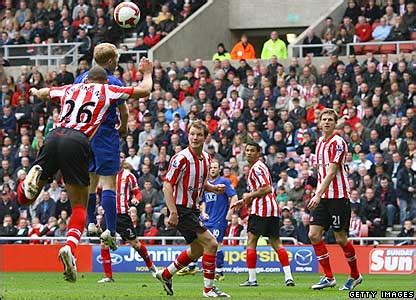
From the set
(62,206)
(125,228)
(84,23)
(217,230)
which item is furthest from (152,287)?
(84,23)

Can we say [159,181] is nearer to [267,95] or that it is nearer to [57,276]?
[267,95]

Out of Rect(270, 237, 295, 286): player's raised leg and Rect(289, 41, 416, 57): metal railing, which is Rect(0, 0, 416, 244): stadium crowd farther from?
Rect(270, 237, 295, 286): player's raised leg

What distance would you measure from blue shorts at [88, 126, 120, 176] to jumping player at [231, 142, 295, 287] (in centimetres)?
289

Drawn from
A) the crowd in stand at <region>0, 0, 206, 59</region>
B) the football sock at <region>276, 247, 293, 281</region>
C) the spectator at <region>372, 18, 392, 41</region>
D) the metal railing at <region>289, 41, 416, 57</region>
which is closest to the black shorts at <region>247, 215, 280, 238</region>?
the football sock at <region>276, 247, 293, 281</region>

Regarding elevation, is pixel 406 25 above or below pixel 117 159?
above

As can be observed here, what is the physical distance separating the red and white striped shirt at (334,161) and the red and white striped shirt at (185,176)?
2.53m

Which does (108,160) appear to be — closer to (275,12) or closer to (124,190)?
(124,190)

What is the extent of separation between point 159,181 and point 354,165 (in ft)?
15.2

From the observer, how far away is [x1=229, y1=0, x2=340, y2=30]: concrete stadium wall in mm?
35344

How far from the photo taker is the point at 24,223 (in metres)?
28.1

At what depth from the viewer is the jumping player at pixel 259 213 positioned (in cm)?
1848

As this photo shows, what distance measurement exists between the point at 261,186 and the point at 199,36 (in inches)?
684

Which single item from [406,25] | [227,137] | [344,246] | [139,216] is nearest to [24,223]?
[139,216]

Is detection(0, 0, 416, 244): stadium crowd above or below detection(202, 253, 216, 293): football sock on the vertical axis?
above
